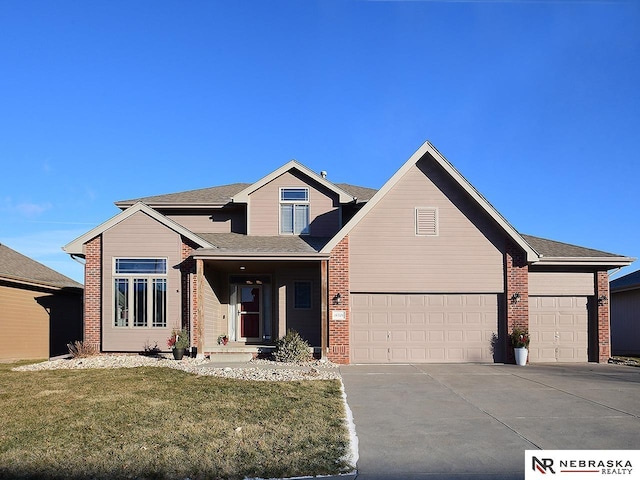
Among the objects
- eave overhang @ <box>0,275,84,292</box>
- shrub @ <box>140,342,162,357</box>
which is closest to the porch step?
shrub @ <box>140,342,162,357</box>

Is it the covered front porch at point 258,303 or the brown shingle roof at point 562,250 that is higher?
the brown shingle roof at point 562,250

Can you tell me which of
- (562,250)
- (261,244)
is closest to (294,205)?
(261,244)

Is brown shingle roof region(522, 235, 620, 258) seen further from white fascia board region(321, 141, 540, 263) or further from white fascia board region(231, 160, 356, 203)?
white fascia board region(231, 160, 356, 203)

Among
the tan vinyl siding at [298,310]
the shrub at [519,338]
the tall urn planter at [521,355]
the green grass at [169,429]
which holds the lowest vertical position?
the tall urn planter at [521,355]

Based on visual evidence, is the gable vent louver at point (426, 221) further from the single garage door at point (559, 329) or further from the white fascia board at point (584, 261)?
the single garage door at point (559, 329)

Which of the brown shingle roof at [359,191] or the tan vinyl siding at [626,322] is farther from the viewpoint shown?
the tan vinyl siding at [626,322]

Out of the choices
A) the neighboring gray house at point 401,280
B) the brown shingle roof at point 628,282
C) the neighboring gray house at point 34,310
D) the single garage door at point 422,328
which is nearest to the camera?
the neighboring gray house at point 401,280

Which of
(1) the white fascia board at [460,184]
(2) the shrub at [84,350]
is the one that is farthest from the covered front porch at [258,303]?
(2) the shrub at [84,350]

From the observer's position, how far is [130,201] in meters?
20.7

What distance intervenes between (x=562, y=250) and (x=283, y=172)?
960cm

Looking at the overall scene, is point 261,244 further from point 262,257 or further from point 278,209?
point 278,209

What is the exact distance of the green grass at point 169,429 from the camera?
665 centimetres

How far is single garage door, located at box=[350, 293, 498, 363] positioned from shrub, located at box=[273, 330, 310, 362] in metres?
1.68

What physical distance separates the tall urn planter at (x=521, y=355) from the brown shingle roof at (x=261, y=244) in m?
6.63
